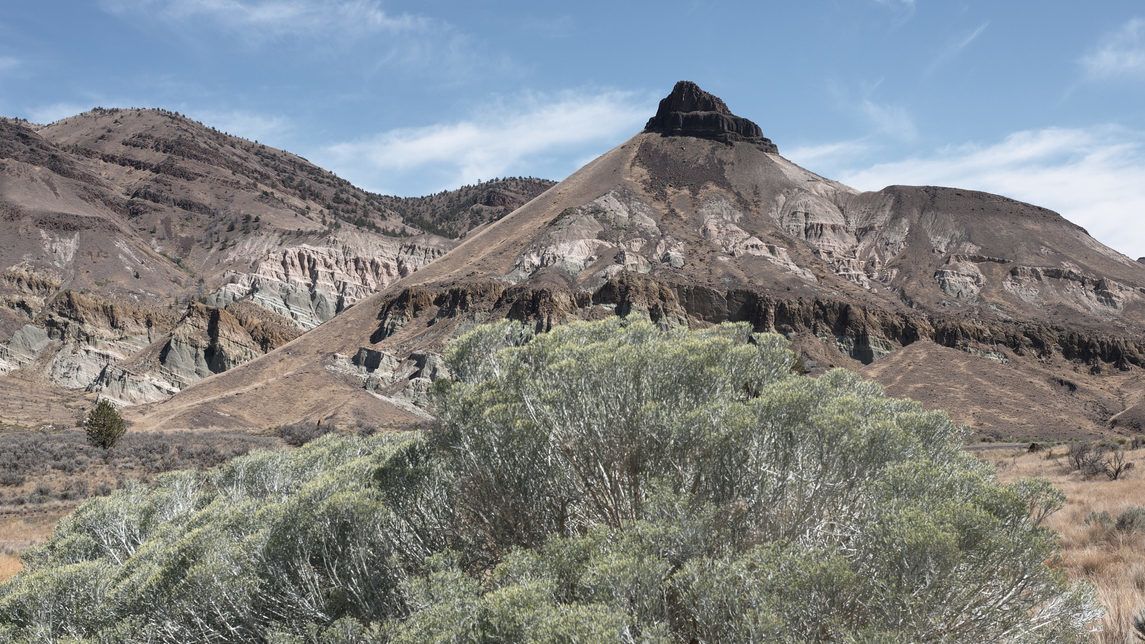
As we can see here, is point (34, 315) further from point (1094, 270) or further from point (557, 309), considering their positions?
point (1094, 270)

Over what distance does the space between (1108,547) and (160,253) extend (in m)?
123

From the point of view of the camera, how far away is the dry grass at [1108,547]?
618 centimetres

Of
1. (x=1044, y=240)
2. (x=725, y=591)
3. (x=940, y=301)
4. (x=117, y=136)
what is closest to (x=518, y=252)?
(x=940, y=301)

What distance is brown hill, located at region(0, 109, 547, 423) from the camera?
6762 cm

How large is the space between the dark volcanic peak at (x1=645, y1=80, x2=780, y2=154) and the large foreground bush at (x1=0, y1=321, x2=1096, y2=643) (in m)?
112

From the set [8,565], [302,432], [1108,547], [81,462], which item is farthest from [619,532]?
[302,432]

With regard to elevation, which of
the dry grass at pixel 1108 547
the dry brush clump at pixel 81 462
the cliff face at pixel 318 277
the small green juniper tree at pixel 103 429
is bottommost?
the dry brush clump at pixel 81 462

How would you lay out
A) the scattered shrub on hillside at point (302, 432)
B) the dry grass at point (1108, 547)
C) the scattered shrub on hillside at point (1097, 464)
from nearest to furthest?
the dry grass at point (1108, 547) < the scattered shrub on hillside at point (1097, 464) < the scattered shrub on hillside at point (302, 432)

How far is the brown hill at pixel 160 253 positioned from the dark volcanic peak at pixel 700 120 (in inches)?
1755

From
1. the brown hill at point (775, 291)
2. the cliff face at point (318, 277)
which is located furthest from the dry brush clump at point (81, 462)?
the cliff face at point (318, 277)

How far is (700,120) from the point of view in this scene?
4564 inches

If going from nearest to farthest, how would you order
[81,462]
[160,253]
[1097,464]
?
[1097,464] → [81,462] → [160,253]

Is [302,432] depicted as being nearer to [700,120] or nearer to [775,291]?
[775,291]

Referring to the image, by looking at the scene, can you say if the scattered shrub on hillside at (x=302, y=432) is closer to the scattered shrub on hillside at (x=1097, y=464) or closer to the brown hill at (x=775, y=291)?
the brown hill at (x=775, y=291)
